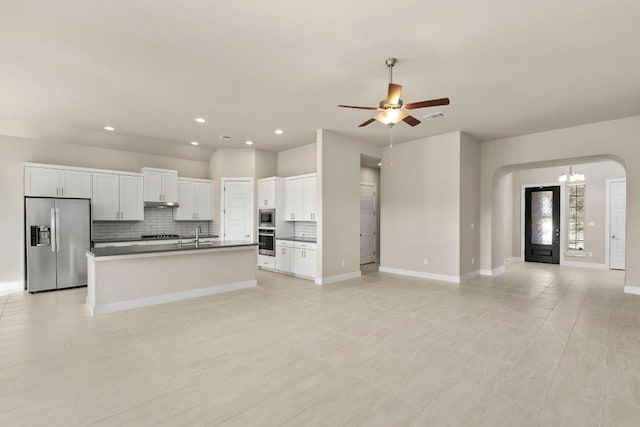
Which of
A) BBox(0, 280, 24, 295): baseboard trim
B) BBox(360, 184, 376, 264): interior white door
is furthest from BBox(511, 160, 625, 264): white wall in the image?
BBox(0, 280, 24, 295): baseboard trim

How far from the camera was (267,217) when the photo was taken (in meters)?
7.52

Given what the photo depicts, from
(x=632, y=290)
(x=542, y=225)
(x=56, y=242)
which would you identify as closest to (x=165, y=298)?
(x=56, y=242)

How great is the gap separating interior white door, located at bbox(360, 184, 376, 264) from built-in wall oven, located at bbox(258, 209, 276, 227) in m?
2.61

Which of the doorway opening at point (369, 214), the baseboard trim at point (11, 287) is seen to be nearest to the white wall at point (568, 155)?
the doorway opening at point (369, 214)

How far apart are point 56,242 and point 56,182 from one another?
1.20 m

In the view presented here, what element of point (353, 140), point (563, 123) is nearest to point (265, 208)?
point (353, 140)

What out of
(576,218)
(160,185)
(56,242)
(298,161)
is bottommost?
(56,242)

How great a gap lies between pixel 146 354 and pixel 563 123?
24.0 feet

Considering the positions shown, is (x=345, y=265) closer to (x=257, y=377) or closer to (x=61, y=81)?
(x=257, y=377)

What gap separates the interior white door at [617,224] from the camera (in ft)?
24.8

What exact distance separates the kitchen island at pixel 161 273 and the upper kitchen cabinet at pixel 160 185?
238cm

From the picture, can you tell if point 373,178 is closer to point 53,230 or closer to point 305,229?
point 305,229

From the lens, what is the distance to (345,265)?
658 cm

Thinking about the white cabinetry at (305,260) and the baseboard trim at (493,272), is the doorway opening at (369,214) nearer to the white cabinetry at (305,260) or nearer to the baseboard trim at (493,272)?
the white cabinetry at (305,260)
